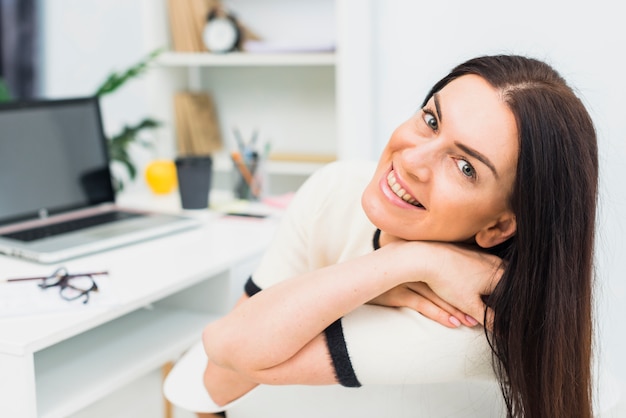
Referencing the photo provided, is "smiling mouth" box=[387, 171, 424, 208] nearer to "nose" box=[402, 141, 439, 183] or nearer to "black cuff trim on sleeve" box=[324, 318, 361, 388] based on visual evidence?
"nose" box=[402, 141, 439, 183]

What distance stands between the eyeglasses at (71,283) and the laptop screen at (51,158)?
0.37 meters

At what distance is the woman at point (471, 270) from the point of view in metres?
0.93

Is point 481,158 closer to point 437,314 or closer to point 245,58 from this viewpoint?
point 437,314

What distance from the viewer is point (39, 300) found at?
1.22 metres

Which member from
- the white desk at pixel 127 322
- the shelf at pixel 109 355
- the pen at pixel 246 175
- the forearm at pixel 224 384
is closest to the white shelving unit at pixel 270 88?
the pen at pixel 246 175

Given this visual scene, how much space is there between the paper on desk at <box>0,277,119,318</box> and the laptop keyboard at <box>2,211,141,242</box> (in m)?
0.28

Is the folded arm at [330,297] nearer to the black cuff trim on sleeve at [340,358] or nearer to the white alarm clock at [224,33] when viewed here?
the black cuff trim on sleeve at [340,358]

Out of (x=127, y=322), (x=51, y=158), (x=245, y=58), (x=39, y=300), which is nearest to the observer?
(x=39, y=300)

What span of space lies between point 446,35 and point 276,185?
3.84 feet

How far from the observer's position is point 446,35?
5.49 ft

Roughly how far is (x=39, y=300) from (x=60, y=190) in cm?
56

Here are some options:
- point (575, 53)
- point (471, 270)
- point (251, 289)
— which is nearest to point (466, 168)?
point (471, 270)

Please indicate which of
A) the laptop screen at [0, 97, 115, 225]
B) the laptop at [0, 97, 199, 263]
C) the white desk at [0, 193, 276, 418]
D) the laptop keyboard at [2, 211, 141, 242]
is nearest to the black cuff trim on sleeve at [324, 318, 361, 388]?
the white desk at [0, 193, 276, 418]

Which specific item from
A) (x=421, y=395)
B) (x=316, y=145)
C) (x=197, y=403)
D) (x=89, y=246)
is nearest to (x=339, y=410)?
(x=421, y=395)
